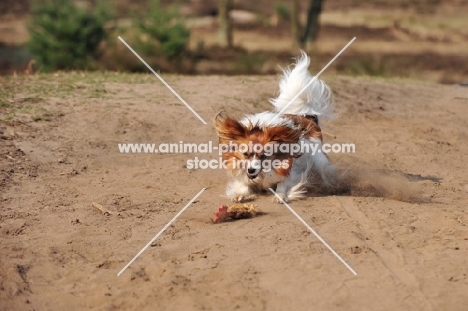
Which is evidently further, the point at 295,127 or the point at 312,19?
the point at 312,19

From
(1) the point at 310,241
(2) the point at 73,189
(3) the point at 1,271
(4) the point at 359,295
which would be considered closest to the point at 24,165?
(2) the point at 73,189

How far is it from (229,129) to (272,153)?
1.67ft

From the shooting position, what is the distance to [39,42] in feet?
65.8

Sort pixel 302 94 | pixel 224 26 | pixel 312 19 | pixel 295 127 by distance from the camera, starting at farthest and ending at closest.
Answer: pixel 224 26 → pixel 312 19 → pixel 302 94 → pixel 295 127

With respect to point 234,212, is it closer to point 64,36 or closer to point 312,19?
point 64,36

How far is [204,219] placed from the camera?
25.5 feet

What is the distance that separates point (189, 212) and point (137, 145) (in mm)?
2599

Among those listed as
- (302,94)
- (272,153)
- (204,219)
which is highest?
(302,94)

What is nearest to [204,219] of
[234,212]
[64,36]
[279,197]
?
[234,212]

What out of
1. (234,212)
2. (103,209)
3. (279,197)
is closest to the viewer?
(234,212)

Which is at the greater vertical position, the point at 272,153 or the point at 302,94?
the point at 302,94

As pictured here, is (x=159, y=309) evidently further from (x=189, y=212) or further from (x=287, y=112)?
(x=287, y=112)

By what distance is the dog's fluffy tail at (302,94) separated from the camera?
30.3ft

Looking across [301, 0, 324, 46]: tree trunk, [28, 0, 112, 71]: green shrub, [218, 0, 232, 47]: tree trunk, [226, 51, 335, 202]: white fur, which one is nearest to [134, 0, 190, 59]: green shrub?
[28, 0, 112, 71]: green shrub
